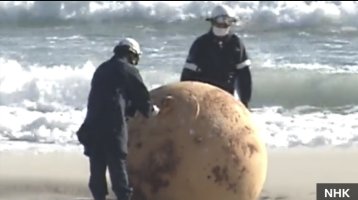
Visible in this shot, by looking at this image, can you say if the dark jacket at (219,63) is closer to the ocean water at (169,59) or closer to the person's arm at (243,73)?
the person's arm at (243,73)

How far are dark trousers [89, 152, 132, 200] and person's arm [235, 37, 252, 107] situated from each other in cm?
138

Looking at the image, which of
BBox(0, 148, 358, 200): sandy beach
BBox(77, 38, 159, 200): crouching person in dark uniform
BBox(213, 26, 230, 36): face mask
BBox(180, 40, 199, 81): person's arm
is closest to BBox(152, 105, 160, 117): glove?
BBox(77, 38, 159, 200): crouching person in dark uniform

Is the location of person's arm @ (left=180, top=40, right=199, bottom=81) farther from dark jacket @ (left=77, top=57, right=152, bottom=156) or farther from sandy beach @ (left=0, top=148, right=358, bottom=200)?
sandy beach @ (left=0, top=148, right=358, bottom=200)

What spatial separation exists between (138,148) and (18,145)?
14.1ft

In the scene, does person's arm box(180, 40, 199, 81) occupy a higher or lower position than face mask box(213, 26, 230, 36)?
lower

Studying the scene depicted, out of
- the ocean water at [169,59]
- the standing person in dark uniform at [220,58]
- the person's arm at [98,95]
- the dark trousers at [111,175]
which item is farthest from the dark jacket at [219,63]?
the dark trousers at [111,175]

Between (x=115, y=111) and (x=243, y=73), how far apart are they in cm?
136

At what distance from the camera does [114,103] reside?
7.85m

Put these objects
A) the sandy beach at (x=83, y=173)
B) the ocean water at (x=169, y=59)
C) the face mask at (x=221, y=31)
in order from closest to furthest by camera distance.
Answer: the face mask at (x=221, y=31) → the sandy beach at (x=83, y=173) → the ocean water at (x=169, y=59)

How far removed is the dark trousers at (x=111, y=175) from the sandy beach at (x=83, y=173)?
1487 mm

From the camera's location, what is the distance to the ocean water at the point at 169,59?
13.1 meters

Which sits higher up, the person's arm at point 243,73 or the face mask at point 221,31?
the face mask at point 221,31

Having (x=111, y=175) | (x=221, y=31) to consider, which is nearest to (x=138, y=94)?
(x=111, y=175)

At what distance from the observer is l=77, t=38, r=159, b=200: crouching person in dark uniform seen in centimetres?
783
